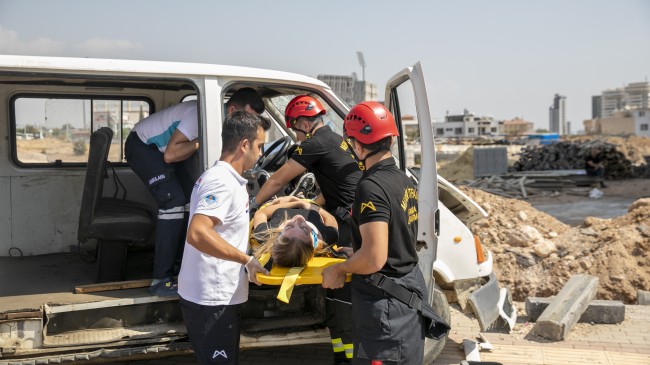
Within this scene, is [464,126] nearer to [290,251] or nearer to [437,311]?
[437,311]

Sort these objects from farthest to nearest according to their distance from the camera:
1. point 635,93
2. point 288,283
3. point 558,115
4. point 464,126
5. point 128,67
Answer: point 635,93, point 558,115, point 464,126, point 128,67, point 288,283

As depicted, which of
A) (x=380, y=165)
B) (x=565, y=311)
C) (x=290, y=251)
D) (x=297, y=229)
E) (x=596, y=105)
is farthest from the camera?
(x=596, y=105)

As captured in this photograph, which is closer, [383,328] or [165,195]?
[383,328]

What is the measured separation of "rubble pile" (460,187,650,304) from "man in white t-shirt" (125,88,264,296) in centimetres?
531

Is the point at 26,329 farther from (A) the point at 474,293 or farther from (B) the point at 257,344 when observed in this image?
(A) the point at 474,293

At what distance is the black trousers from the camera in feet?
12.4

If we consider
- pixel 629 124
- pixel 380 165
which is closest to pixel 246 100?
pixel 380 165

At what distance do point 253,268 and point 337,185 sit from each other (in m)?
1.25

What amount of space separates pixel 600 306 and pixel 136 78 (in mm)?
5240

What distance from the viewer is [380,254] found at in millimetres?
3342

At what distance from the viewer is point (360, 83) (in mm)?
25109

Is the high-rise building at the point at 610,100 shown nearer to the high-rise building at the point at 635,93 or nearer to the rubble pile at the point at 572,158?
the high-rise building at the point at 635,93

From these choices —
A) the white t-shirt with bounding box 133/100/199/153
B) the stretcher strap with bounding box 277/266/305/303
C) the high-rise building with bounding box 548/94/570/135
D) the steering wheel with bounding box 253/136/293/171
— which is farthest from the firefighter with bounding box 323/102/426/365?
the high-rise building with bounding box 548/94/570/135

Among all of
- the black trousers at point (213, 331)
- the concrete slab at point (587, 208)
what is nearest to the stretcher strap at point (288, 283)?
the black trousers at point (213, 331)
